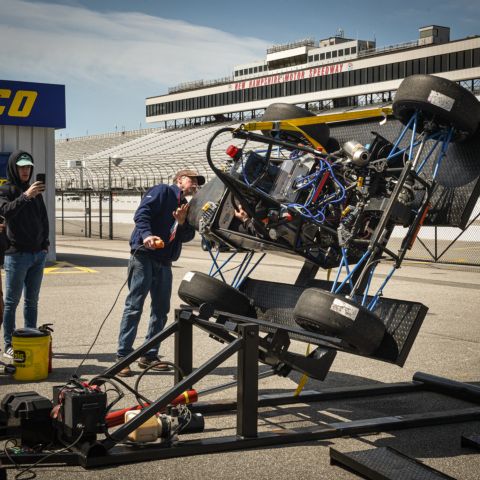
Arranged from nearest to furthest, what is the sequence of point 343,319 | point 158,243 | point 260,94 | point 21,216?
point 343,319
point 158,243
point 21,216
point 260,94

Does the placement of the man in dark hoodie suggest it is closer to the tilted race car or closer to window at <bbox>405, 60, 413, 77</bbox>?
the tilted race car

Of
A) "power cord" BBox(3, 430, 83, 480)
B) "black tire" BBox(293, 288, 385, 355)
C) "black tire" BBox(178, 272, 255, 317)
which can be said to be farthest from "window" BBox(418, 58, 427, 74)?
"power cord" BBox(3, 430, 83, 480)

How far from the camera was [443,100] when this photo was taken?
5.27m

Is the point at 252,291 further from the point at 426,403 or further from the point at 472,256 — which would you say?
the point at 472,256

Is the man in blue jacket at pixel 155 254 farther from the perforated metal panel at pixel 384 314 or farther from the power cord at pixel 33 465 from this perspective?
the power cord at pixel 33 465

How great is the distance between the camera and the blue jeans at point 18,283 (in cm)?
746

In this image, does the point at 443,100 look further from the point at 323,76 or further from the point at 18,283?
the point at 323,76

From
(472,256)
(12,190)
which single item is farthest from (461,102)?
(472,256)

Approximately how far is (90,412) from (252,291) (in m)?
2.41

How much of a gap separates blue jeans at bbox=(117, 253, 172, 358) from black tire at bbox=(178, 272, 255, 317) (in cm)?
118

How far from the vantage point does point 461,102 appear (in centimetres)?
530

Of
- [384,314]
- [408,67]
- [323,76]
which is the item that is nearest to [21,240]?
[384,314]

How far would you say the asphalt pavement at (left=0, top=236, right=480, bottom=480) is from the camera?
15.0 ft

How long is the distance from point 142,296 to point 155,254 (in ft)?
1.43
